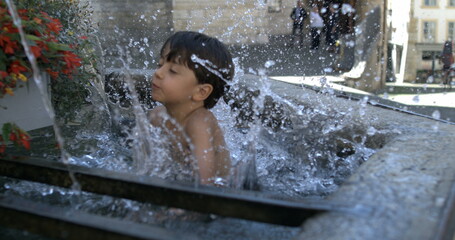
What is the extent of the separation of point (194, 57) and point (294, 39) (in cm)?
1262

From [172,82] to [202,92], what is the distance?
0.20 m

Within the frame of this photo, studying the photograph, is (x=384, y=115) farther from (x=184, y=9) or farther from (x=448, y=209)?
(x=184, y=9)

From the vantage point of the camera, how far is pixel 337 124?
2422 millimetres

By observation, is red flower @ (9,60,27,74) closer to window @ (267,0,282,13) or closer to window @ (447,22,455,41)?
window @ (447,22,455,41)

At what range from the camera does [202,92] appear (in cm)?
235

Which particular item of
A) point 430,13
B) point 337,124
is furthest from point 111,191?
point 430,13

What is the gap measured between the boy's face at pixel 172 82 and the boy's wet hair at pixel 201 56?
0.08 ft

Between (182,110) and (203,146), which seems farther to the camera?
(182,110)

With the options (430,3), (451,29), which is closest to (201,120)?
(451,29)

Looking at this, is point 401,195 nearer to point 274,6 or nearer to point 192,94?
point 192,94

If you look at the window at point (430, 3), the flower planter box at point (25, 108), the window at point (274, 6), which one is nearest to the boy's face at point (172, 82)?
the flower planter box at point (25, 108)

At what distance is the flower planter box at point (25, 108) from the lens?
214 centimetres

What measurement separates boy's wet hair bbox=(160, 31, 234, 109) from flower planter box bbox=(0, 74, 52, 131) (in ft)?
2.09

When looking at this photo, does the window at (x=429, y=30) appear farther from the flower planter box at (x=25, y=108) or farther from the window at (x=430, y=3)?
the flower planter box at (x=25, y=108)
